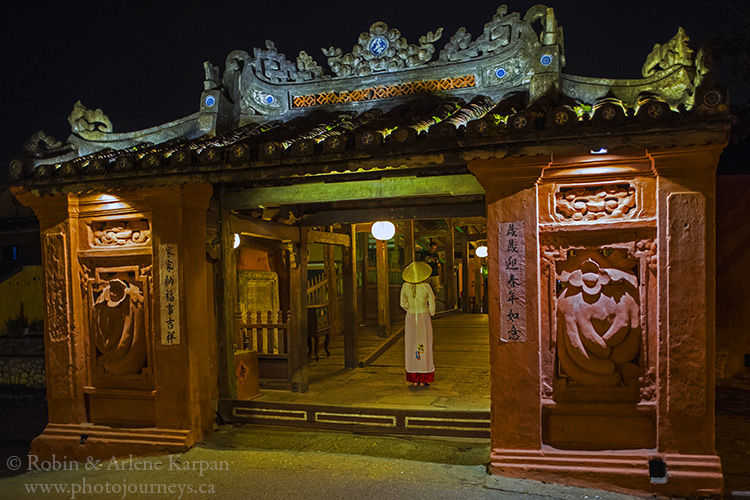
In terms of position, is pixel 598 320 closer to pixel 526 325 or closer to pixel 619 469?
pixel 526 325

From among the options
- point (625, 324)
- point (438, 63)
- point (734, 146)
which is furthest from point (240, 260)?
point (734, 146)

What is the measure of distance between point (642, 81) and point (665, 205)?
84.5 inches

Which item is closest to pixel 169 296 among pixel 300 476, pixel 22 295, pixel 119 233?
pixel 119 233

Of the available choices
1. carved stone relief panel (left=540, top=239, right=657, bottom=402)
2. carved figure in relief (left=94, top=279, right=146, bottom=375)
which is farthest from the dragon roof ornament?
carved figure in relief (left=94, top=279, right=146, bottom=375)

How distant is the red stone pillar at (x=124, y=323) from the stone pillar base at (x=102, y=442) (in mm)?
13

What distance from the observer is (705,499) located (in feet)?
14.7

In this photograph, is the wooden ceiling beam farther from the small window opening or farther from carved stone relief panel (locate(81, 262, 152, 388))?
the small window opening

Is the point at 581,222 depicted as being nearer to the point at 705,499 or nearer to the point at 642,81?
the point at 642,81

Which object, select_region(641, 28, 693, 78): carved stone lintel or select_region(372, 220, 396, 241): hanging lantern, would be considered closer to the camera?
select_region(641, 28, 693, 78): carved stone lintel

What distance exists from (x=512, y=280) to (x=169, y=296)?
4.18 meters

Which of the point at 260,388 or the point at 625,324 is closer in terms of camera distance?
the point at 625,324

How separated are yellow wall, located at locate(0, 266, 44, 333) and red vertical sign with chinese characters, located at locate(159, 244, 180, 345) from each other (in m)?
7.93

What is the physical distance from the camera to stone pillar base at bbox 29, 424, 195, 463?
236 inches

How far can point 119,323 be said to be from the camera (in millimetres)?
6312
